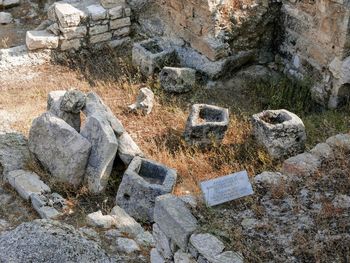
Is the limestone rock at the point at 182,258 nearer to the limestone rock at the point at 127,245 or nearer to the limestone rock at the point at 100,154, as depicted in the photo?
the limestone rock at the point at 127,245

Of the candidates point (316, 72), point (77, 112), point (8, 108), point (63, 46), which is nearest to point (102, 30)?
point (63, 46)

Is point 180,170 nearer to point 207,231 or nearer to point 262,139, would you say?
point 262,139

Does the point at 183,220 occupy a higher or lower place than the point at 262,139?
higher

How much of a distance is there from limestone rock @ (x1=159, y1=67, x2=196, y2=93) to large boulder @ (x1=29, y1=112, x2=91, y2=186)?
218 centimetres

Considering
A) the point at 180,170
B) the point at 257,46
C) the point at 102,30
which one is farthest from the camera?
the point at 102,30

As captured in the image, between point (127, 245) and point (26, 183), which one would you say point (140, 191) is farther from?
point (26, 183)

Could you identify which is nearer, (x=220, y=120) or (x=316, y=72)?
(x=220, y=120)

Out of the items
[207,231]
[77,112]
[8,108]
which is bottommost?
[8,108]

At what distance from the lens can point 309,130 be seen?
7.20m

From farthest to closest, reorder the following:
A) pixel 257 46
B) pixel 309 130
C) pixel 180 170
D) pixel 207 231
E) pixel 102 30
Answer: pixel 102 30 < pixel 257 46 < pixel 309 130 < pixel 180 170 < pixel 207 231

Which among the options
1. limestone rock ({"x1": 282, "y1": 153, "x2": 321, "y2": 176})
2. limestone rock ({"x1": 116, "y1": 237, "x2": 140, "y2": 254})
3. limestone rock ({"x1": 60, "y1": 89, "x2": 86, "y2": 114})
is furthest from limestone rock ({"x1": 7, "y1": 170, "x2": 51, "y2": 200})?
limestone rock ({"x1": 282, "y1": 153, "x2": 321, "y2": 176})

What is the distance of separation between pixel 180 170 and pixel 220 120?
99 cm

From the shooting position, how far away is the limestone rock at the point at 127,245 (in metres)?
5.44

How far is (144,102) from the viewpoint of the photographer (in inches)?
313
